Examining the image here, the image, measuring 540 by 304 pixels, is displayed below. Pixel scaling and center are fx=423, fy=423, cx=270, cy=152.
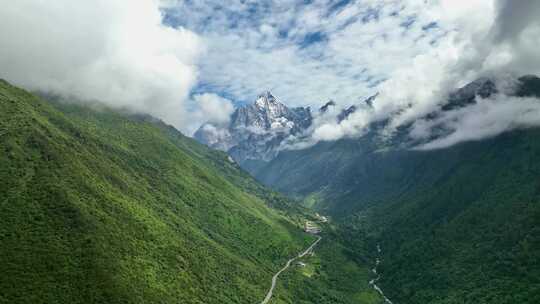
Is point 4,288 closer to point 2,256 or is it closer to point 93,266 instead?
point 2,256

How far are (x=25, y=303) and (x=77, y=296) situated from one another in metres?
20.0

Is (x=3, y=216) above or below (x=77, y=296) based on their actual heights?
above

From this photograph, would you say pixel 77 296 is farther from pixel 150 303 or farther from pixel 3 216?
pixel 3 216

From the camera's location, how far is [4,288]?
557 ft

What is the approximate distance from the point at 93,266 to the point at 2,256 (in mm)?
37122

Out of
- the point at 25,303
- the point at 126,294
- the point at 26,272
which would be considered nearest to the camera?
the point at 25,303

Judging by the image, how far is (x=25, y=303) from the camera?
167 meters

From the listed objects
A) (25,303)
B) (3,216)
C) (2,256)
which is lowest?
(25,303)

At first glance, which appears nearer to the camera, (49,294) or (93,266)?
(49,294)

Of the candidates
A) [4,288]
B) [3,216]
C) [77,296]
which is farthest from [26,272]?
[3,216]

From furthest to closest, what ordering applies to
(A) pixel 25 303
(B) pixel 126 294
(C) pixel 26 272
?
(B) pixel 126 294, (C) pixel 26 272, (A) pixel 25 303

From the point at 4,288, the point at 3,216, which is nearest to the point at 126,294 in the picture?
the point at 4,288

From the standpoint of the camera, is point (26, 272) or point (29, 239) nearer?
point (26, 272)

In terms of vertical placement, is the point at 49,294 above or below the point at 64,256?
below
